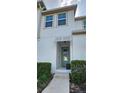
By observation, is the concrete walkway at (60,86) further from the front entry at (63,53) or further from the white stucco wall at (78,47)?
the front entry at (63,53)

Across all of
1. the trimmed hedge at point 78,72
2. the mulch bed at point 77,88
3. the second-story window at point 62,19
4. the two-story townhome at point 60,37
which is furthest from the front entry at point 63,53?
the mulch bed at point 77,88

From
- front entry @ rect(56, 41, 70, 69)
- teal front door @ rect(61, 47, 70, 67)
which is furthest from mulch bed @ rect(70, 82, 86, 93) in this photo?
teal front door @ rect(61, 47, 70, 67)

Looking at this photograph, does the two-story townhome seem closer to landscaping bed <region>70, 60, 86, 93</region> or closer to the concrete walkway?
landscaping bed <region>70, 60, 86, 93</region>

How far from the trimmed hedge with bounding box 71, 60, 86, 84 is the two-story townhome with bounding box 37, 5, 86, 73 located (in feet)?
1.60

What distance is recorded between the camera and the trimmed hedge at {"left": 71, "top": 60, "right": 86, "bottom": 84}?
24.2 ft

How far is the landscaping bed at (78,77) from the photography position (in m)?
6.82

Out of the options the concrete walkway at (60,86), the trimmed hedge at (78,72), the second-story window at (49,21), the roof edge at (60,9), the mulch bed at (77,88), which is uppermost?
the roof edge at (60,9)

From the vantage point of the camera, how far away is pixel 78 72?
25.0 ft

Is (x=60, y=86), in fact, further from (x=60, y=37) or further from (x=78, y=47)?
(x=60, y=37)

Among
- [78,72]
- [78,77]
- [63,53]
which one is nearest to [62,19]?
[63,53]

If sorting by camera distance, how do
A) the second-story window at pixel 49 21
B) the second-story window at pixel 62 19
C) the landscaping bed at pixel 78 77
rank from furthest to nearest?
the second-story window at pixel 49 21 → the second-story window at pixel 62 19 → the landscaping bed at pixel 78 77

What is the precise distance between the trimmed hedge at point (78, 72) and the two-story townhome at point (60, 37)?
49cm

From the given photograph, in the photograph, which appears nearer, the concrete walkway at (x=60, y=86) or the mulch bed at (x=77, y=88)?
the concrete walkway at (x=60, y=86)
